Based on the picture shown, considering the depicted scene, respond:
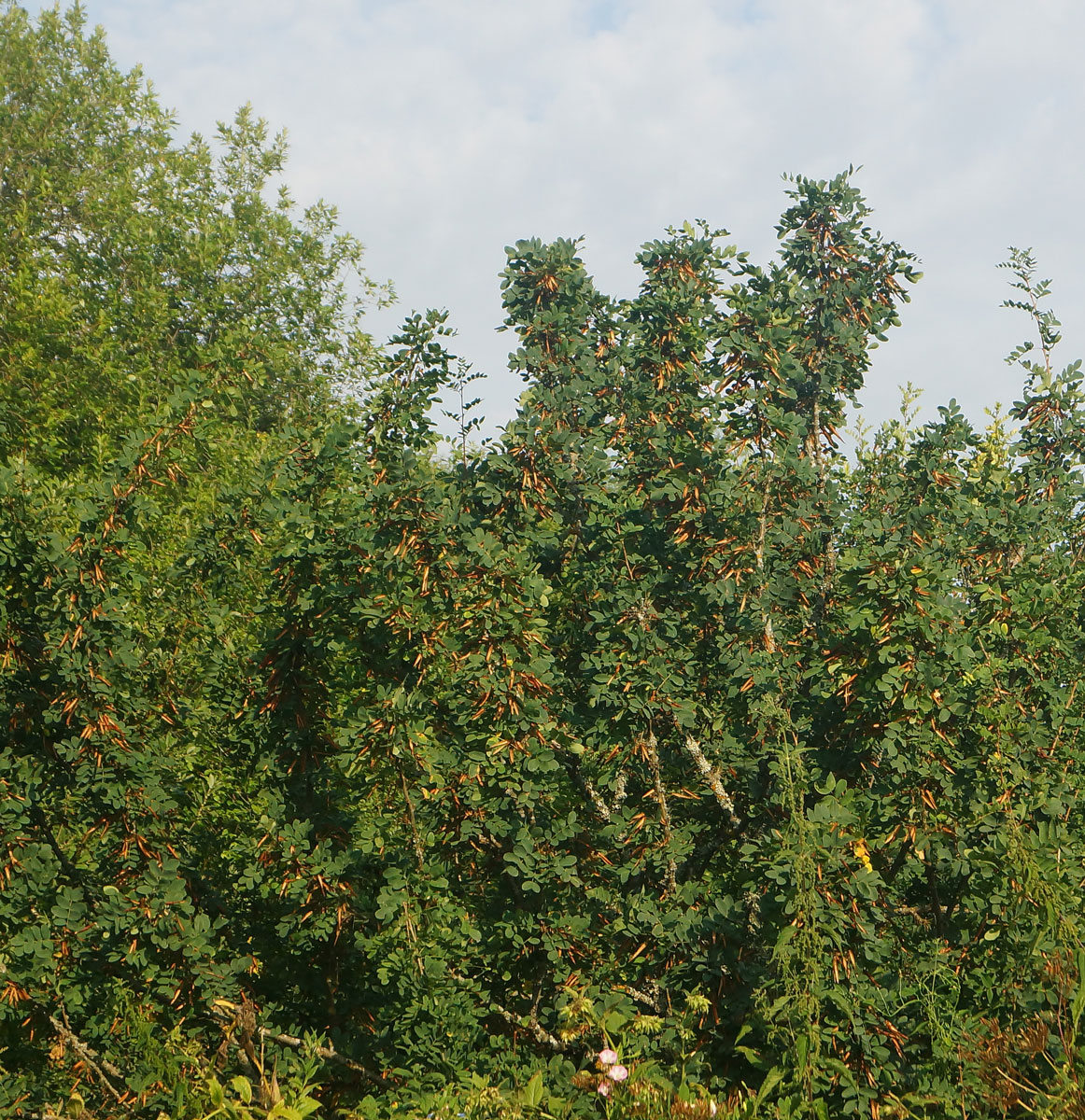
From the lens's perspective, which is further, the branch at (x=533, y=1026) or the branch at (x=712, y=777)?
the branch at (x=712, y=777)

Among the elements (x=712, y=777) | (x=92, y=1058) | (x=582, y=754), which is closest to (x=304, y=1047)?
(x=92, y=1058)

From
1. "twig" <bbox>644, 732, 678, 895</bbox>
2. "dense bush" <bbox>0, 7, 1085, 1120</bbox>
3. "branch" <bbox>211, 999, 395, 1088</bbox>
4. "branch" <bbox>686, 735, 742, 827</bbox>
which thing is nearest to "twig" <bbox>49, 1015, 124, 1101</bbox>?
"dense bush" <bbox>0, 7, 1085, 1120</bbox>

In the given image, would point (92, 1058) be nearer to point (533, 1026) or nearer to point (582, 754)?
point (533, 1026)

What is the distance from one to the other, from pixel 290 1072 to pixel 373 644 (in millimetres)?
2190

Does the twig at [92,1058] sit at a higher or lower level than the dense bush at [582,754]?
lower

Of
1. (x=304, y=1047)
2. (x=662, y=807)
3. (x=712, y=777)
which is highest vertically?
(x=712, y=777)

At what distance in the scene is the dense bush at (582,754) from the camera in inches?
183

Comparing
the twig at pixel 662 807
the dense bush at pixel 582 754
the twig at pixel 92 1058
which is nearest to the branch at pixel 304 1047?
the dense bush at pixel 582 754

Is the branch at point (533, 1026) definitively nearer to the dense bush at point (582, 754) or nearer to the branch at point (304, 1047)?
the dense bush at point (582, 754)

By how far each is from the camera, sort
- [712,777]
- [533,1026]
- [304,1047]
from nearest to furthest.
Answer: [304,1047] → [533,1026] → [712,777]

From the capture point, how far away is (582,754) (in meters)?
5.70

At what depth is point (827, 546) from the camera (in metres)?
6.05

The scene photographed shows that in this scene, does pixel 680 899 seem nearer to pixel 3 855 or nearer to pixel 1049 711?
pixel 1049 711

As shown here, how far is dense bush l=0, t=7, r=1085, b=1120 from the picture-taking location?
4660 mm
